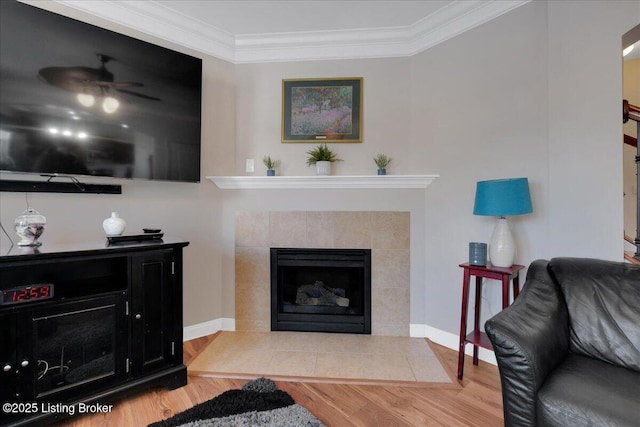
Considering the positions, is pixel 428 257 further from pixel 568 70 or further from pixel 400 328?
pixel 568 70

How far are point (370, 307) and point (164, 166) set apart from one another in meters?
2.03

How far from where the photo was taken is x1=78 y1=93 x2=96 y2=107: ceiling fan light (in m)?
1.69

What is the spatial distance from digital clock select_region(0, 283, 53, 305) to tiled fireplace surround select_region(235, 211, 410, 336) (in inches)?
51.1

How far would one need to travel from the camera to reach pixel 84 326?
1437 mm

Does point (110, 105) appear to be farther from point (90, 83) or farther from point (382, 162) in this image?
point (382, 162)

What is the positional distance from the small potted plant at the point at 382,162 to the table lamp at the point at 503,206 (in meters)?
0.77


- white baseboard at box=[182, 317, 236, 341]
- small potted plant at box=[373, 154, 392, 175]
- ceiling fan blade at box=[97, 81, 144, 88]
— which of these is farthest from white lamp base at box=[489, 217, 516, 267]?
ceiling fan blade at box=[97, 81, 144, 88]

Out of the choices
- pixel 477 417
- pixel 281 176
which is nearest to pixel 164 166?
pixel 281 176

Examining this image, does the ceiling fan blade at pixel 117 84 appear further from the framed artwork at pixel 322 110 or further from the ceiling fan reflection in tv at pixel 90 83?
the framed artwork at pixel 322 110

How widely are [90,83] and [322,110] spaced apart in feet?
5.43

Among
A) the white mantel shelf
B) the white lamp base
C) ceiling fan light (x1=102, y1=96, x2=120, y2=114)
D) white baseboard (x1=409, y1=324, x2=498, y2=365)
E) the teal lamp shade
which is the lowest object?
white baseboard (x1=409, y1=324, x2=498, y2=365)

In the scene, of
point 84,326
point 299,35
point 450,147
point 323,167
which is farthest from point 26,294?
point 450,147

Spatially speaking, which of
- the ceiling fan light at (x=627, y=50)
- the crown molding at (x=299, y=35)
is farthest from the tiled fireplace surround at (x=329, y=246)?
the ceiling fan light at (x=627, y=50)

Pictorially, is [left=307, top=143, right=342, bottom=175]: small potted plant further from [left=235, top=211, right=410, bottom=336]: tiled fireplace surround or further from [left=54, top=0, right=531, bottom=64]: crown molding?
[left=54, top=0, right=531, bottom=64]: crown molding
